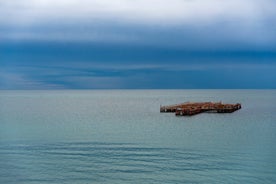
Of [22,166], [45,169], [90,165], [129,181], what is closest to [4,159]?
[22,166]

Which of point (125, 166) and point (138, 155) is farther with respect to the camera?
point (138, 155)

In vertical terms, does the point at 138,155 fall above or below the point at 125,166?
above

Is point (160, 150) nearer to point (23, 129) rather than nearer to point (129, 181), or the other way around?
point (129, 181)

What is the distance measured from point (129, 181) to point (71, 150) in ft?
48.0

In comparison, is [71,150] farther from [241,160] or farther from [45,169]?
[241,160]

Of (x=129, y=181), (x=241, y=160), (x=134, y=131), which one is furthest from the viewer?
(x=134, y=131)

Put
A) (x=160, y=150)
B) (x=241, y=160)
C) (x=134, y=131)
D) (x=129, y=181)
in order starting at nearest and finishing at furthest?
(x=129, y=181) < (x=241, y=160) < (x=160, y=150) < (x=134, y=131)

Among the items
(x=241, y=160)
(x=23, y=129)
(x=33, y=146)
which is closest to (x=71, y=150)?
(x=33, y=146)

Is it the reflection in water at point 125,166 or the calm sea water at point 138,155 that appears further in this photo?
Result: the calm sea water at point 138,155

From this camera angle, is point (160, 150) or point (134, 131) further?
point (134, 131)

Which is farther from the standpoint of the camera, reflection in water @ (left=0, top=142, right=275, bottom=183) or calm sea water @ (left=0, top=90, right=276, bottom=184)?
calm sea water @ (left=0, top=90, right=276, bottom=184)

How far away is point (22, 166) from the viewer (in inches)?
1423

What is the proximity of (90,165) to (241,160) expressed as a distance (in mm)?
14008

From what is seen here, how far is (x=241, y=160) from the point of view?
38.2 metres
